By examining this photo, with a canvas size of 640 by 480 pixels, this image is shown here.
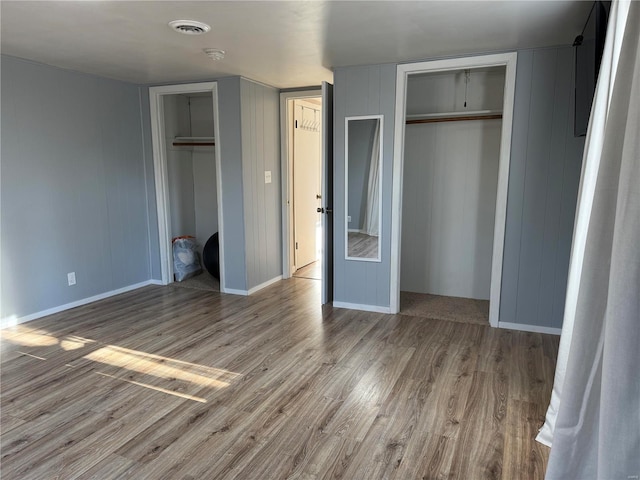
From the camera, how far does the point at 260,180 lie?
485 cm

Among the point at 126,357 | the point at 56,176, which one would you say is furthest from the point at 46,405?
the point at 56,176

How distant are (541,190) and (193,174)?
13.8 feet

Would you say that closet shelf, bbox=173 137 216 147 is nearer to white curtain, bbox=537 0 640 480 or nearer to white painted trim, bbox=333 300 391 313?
white painted trim, bbox=333 300 391 313

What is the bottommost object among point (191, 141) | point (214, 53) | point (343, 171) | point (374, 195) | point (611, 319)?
point (611, 319)

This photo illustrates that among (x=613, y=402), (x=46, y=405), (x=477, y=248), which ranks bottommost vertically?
(x=46, y=405)

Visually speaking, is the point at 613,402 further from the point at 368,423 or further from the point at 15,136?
the point at 15,136

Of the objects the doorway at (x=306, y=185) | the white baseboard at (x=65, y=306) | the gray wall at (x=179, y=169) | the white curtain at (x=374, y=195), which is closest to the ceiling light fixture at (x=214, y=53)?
the white curtain at (x=374, y=195)

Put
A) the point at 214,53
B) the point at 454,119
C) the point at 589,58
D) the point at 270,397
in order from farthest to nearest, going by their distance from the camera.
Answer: the point at 454,119, the point at 214,53, the point at 270,397, the point at 589,58

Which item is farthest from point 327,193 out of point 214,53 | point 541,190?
point 541,190

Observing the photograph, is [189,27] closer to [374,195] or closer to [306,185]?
[374,195]

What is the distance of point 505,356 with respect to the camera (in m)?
3.14

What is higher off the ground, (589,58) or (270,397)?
(589,58)

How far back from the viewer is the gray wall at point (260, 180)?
15.0 feet

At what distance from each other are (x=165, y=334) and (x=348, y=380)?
168 centimetres
